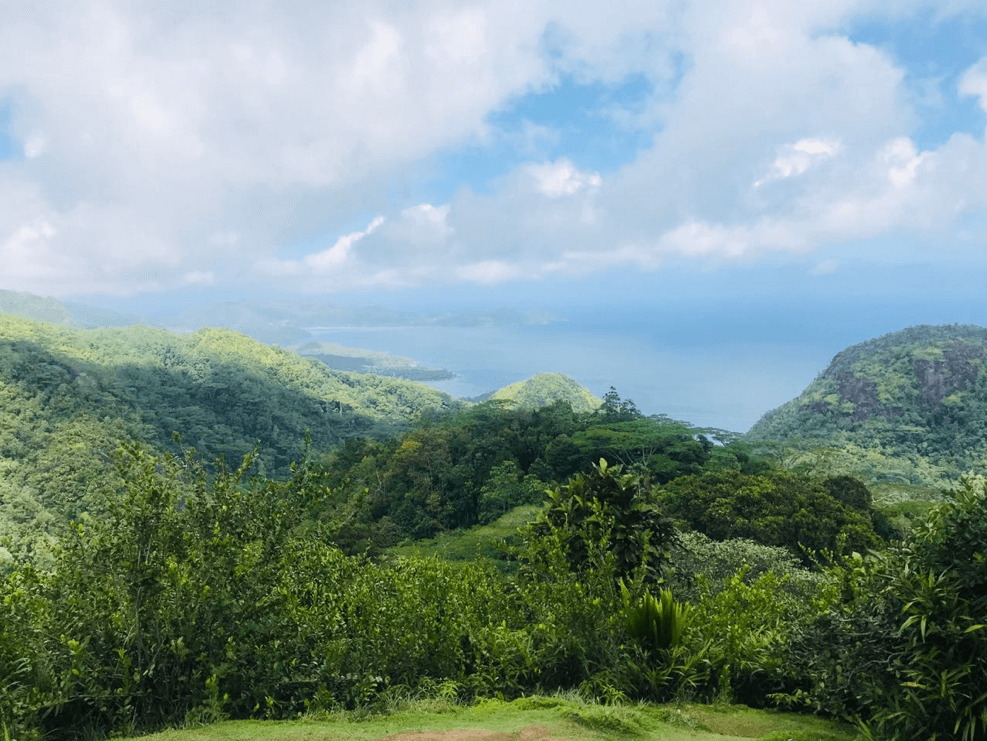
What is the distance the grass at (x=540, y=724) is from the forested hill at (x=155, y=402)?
4418cm

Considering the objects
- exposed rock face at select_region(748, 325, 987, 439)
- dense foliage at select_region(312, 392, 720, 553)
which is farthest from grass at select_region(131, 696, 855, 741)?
exposed rock face at select_region(748, 325, 987, 439)

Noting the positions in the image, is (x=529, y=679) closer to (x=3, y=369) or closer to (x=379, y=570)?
(x=379, y=570)

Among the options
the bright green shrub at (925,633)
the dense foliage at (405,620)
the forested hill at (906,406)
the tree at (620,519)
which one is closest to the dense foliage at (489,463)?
the tree at (620,519)

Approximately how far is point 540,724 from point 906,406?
→ 269 ft

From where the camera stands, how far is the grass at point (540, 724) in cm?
562

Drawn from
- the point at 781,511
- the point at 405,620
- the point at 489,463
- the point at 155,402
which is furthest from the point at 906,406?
the point at 155,402

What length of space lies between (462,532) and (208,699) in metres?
33.1

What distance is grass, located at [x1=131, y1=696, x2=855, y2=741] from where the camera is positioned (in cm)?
562

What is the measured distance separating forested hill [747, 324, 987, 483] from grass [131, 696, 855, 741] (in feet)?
195

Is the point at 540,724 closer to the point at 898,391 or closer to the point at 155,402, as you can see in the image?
the point at 155,402

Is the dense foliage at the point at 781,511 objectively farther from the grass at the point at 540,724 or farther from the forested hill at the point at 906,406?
the forested hill at the point at 906,406

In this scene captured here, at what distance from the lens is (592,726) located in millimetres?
5895

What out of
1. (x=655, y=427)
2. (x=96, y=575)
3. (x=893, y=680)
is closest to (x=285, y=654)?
(x=96, y=575)

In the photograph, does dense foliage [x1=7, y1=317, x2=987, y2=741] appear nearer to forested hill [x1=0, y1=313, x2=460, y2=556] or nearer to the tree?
the tree
